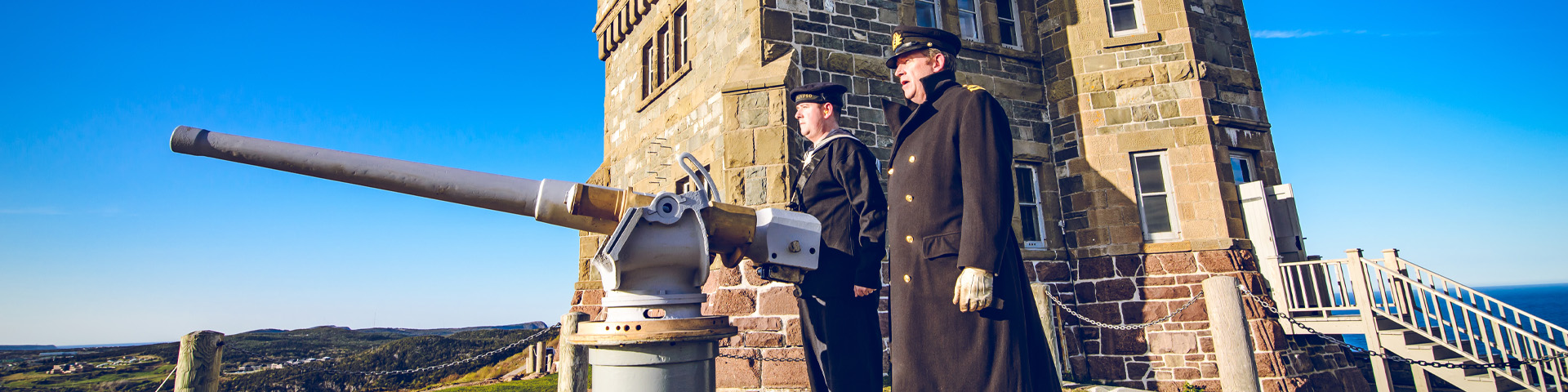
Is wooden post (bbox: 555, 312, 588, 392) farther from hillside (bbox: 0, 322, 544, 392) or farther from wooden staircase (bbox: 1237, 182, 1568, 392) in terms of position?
wooden staircase (bbox: 1237, 182, 1568, 392)

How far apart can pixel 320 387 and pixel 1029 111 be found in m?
11.7

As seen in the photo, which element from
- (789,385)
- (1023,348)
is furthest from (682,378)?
(789,385)

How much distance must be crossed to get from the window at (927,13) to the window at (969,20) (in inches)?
11.9

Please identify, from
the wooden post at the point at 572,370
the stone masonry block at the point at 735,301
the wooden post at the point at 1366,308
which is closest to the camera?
the wooden post at the point at 572,370

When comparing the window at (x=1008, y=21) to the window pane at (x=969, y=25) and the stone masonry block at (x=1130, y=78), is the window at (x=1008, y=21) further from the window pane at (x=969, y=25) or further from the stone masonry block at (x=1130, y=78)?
the stone masonry block at (x=1130, y=78)

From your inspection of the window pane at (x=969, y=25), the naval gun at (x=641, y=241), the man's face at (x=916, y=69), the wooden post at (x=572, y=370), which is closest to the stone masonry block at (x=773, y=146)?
the wooden post at (x=572, y=370)

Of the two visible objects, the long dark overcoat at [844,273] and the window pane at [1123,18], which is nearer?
the long dark overcoat at [844,273]

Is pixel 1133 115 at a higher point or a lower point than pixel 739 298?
higher

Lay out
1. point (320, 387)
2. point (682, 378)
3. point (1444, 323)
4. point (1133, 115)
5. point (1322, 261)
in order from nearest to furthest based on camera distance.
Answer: point (682, 378), point (1444, 323), point (1322, 261), point (1133, 115), point (320, 387)

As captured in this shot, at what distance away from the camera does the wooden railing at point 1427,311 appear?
6.27 meters

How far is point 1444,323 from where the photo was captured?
663 cm

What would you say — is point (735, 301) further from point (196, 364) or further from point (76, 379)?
point (76, 379)

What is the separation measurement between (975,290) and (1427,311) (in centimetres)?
725

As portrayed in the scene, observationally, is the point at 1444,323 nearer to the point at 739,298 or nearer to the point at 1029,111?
the point at 1029,111
